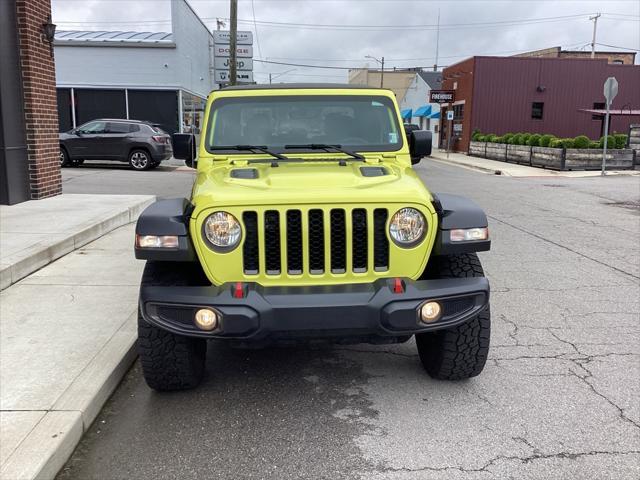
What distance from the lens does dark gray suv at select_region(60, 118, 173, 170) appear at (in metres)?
20.0

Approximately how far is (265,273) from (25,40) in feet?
26.2

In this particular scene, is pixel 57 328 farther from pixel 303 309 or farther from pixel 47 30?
pixel 47 30

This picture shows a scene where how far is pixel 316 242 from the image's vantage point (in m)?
3.45

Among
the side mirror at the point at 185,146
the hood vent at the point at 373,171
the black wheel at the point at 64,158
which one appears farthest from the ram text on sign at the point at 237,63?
the hood vent at the point at 373,171

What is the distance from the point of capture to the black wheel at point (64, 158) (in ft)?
66.0

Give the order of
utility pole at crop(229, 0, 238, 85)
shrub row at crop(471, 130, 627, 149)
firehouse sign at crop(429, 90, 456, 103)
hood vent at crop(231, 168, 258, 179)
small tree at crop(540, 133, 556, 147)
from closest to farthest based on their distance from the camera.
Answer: hood vent at crop(231, 168, 258, 179), utility pole at crop(229, 0, 238, 85), shrub row at crop(471, 130, 627, 149), small tree at crop(540, 133, 556, 147), firehouse sign at crop(429, 90, 456, 103)

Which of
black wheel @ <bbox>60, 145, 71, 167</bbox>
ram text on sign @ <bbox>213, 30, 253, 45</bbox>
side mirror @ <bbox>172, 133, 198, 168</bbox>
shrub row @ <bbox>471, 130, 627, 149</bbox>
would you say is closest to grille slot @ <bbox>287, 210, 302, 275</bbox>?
side mirror @ <bbox>172, 133, 198, 168</bbox>

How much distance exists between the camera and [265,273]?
343cm

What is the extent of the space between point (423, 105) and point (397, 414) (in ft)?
165

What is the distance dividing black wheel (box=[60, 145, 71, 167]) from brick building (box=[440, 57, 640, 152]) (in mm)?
22385

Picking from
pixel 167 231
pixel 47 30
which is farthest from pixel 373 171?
pixel 47 30

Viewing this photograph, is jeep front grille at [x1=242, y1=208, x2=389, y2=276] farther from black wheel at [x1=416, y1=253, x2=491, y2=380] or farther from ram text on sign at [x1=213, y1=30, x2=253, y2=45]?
ram text on sign at [x1=213, y1=30, x2=253, y2=45]

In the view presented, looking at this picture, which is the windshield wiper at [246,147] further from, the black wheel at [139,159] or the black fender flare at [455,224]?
the black wheel at [139,159]

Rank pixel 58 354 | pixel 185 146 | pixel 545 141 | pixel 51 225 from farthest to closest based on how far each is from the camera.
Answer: pixel 545 141, pixel 51 225, pixel 185 146, pixel 58 354
